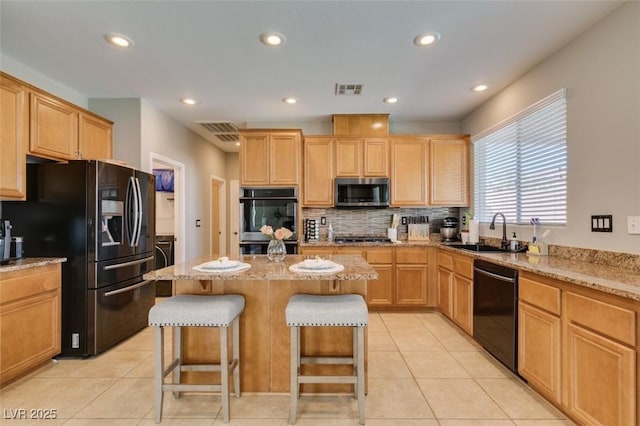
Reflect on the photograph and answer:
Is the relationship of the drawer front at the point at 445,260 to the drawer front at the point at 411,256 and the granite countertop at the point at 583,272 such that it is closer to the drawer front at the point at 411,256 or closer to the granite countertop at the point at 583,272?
the drawer front at the point at 411,256

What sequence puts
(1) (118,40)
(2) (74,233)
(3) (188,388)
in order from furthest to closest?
(2) (74,233) → (1) (118,40) → (3) (188,388)

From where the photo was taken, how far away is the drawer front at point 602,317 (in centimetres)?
139

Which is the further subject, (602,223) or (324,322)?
(602,223)

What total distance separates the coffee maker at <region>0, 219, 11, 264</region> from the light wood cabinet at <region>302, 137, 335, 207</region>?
9.36 feet

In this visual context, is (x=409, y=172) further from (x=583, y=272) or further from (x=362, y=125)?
(x=583, y=272)

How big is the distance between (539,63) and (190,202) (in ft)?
15.1

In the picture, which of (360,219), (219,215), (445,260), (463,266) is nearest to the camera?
(463,266)

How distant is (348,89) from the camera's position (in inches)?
130

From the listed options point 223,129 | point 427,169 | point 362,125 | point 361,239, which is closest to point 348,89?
point 362,125

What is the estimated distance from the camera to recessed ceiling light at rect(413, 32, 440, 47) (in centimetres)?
232

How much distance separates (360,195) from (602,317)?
113 inches

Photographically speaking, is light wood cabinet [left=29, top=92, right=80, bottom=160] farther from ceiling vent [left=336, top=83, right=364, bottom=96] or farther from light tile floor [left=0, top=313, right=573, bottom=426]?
ceiling vent [left=336, top=83, right=364, bottom=96]

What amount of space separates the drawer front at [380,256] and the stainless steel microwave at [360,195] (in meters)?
0.66

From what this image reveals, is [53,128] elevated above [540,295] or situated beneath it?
elevated above
